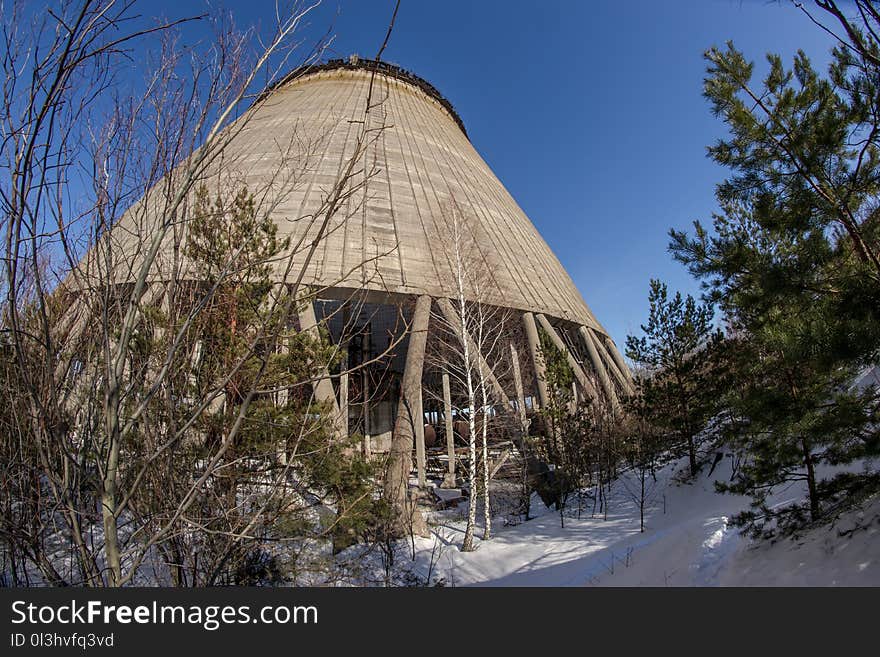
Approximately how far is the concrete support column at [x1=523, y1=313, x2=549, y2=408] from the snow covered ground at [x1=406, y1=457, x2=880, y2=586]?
3.48 meters

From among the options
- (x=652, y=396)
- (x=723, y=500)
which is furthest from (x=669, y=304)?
(x=723, y=500)

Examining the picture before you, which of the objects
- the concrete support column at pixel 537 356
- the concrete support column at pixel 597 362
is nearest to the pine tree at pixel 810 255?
the concrete support column at pixel 537 356

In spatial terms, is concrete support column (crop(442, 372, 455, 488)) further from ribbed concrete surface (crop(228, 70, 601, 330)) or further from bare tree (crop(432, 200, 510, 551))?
ribbed concrete surface (crop(228, 70, 601, 330))

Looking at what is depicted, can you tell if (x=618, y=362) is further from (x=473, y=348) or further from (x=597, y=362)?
(x=473, y=348)

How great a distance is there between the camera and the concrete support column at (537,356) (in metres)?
14.3

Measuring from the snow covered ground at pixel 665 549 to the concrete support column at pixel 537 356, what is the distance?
3.48 m

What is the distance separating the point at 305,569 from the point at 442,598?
5.44 metres

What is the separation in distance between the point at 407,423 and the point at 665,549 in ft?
20.8

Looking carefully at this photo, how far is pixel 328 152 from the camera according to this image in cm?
1634

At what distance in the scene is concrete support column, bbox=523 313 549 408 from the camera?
1434cm

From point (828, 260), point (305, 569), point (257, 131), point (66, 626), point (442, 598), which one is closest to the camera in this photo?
point (66, 626)

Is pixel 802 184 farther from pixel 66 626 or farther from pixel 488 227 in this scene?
pixel 488 227

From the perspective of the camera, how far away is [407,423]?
11305 mm

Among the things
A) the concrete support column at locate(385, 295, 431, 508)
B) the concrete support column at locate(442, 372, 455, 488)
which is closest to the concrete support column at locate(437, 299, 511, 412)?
the concrete support column at locate(385, 295, 431, 508)
